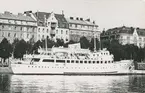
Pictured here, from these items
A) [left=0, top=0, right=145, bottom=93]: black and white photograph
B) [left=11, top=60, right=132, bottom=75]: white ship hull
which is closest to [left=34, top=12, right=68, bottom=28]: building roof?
[left=0, top=0, right=145, bottom=93]: black and white photograph

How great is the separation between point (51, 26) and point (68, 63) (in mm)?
7080

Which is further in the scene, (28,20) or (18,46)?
(28,20)

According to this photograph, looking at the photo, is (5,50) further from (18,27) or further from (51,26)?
(51,26)

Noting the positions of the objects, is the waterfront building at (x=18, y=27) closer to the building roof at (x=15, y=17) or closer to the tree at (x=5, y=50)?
the building roof at (x=15, y=17)

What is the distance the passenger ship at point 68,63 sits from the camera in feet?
62.1

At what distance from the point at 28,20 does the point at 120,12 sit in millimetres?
12217

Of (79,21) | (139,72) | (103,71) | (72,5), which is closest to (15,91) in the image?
(72,5)

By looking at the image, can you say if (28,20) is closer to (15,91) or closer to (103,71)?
(103,71)

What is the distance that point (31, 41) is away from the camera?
23.5m

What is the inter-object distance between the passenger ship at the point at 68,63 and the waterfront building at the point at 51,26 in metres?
5.49

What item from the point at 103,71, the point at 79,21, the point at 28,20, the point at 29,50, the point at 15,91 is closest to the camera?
the point at 15,91

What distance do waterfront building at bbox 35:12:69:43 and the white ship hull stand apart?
6062 millimetres

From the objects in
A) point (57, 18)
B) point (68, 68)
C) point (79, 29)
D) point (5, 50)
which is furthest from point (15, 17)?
point (68, 68)

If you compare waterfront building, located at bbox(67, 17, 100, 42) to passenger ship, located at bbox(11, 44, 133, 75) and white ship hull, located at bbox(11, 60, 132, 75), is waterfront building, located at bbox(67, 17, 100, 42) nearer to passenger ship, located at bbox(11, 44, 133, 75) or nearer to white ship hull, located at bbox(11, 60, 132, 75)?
passenger ship, located at bbox(11, 44, 133, 75)
